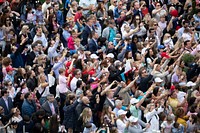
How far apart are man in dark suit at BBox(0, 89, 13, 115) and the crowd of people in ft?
0.08

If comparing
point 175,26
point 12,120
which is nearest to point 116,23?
point 175,26

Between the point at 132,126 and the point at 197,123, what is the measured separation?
6.29 ft

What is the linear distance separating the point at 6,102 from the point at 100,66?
381 cm

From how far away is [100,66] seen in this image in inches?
945

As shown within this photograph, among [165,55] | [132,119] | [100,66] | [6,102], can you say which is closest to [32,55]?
[100,66]

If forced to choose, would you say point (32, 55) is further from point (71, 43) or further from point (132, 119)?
point (132, 119)

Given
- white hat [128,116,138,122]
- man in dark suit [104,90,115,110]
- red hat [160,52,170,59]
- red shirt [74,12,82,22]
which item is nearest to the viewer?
white hat [128,116,138,122]

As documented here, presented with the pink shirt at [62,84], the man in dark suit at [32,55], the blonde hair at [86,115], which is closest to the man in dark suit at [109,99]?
the blonde hair at [86,115]

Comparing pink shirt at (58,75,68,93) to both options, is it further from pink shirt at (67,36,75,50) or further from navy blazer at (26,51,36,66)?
pink shirt at (67,36,75,50)

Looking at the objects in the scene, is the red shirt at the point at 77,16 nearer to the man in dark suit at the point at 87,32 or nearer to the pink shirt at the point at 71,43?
the man in dark suit at the point at 87,32

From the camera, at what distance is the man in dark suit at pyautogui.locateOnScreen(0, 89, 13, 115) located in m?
21.1

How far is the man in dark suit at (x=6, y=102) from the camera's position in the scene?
2108 centimetres

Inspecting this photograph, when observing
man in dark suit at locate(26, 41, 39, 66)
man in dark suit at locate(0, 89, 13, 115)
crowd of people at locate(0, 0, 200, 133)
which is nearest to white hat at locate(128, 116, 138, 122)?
crowd of people at locate(0, 0, 200, 133)

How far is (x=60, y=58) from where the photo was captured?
947 inches
